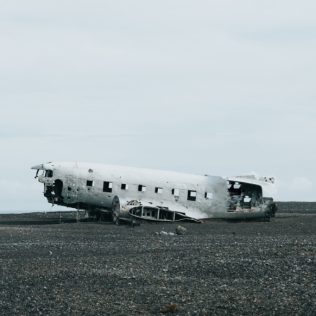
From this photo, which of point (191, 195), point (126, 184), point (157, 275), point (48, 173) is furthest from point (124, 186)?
point (157, 275)

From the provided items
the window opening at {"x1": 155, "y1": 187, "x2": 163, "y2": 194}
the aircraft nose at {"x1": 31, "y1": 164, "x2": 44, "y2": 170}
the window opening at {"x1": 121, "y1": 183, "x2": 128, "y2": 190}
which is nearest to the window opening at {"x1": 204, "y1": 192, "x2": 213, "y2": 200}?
the window opening at {"x1": 155, "y1": 187, "x2": 163, "y2": 194}

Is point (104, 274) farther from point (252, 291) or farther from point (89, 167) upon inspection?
point (89, 167)

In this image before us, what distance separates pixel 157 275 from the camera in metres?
22.6

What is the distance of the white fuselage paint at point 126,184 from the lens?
49.8 metres

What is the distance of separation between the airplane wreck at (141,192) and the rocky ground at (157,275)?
11795 mm

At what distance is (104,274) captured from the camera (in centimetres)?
2297

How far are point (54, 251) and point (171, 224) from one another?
1870 centimetres

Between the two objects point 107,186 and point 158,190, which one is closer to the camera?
point 107,186

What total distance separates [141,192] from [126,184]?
95 centimetres

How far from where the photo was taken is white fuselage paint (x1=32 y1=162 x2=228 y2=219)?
163 feet

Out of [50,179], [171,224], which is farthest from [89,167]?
[171,224]

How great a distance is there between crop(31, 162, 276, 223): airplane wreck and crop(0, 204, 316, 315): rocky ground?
1179 centimetres

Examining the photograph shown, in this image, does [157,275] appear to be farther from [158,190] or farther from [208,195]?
[208,195]

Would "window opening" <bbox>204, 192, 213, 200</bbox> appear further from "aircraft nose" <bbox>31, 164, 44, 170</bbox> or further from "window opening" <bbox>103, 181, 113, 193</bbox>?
"aircraft nose" <bbox>31, 164, 44, 170</bbox>
